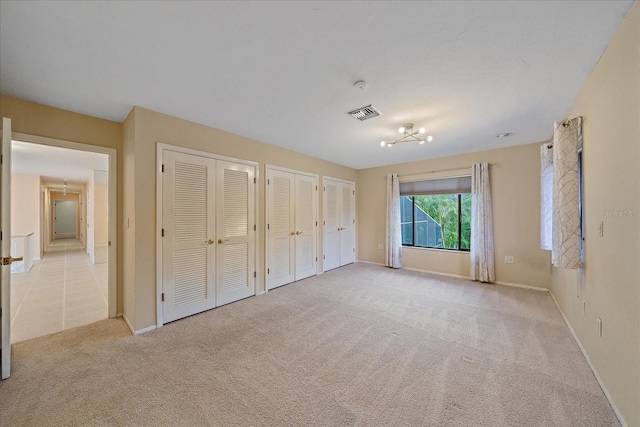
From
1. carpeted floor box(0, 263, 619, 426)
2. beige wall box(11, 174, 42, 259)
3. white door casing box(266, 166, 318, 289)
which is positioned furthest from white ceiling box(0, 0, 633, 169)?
beige wall box(11, 174, 42, 259)

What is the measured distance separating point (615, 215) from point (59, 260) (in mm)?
10318

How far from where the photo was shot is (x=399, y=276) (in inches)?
187

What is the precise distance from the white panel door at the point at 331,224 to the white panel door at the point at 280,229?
0.99m

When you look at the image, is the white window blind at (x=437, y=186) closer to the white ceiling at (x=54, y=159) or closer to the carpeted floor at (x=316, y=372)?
the carpeted floor at (x=316, y=372)

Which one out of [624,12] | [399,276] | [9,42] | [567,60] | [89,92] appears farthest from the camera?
[399,276]

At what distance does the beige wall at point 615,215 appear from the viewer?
4.49 feet

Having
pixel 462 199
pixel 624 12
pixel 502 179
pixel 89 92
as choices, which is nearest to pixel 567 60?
pixel 624 12

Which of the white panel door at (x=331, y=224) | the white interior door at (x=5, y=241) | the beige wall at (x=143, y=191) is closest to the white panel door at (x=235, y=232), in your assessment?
the beige wall at (x=143, y=191)

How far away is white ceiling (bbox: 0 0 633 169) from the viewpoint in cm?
139

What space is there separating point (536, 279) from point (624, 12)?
396 cm

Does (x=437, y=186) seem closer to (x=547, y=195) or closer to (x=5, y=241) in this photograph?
(x=547, y=195)

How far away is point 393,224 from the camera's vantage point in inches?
212

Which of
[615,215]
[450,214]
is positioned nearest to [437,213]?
[450,214]

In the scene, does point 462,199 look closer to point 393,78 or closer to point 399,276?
point 399,276
